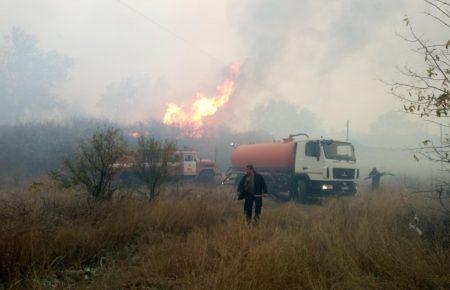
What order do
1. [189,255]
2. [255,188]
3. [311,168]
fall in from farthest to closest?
[311,168]
[255,188]
[189,255]

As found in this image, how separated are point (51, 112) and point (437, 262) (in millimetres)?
57170

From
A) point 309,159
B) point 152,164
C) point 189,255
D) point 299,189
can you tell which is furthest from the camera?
point 299,189

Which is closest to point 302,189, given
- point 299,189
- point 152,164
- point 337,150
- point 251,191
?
point 299,189

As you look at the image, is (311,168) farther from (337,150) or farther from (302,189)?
(337,150)

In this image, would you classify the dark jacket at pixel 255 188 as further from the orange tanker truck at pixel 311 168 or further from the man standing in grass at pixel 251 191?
the orange tanker truck at pixel 311 168

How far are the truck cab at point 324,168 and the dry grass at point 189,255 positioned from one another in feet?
21.3

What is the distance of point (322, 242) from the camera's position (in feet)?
21.1

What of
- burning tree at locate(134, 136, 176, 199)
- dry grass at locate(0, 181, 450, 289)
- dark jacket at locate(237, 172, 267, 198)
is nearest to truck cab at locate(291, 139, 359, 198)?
dark jacket at locate(237, 172, 267, 198)

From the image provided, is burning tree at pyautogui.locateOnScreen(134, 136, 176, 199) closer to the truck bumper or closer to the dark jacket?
the dark jacket

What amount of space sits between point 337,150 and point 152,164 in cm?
798

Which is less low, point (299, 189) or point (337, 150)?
point (337, 150)

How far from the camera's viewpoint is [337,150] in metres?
16.2

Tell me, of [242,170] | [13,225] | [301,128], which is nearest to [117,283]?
[13,225]

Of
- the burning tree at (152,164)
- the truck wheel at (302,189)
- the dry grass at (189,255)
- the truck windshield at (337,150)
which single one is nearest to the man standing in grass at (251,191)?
the dry grass at (189,255)
